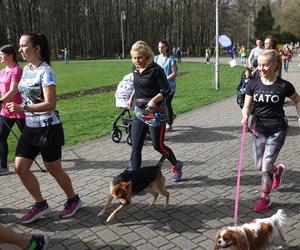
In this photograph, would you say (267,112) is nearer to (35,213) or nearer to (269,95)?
(269,95)

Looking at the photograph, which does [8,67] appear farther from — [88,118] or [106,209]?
[88,118]

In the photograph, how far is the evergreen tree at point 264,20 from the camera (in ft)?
237

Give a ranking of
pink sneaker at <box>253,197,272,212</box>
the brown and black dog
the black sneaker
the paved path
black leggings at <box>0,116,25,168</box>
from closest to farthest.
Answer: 1. the black sneaker
2. the paved path
3. the brown and black dog
4. pink sneaker at <box>253,197,272,212</box>
5. black leggings at <box>0,116,25,168</box>

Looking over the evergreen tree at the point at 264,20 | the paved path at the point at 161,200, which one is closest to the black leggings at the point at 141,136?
the paved path at the point at 161,200

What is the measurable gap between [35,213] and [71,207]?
0.41m

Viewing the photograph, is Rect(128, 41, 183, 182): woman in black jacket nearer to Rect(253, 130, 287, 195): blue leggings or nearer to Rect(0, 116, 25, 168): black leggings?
Rect(253, 130, 287, 195): blue leggings

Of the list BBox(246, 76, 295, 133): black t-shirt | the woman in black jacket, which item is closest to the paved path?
the woman in black jacket

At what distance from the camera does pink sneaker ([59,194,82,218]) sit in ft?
14.6

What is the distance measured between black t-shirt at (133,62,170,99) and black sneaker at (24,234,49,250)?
7.28 feet

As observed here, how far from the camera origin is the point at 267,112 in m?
4.34

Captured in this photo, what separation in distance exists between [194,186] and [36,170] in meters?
2.68

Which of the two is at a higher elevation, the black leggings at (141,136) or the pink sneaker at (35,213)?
the black leggings at (141,136)

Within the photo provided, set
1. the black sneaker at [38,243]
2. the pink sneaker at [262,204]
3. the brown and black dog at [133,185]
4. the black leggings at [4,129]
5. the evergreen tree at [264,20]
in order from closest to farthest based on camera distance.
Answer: the black sneaker at [38,243]
the brown and black dog at [133,185]
the pink sneaker at [262,204]
the black leggings at [4,129]
the evergreen tree at [264,20]

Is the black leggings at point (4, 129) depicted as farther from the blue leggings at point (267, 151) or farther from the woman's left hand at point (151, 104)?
the blue leggings at point (267, 151)
